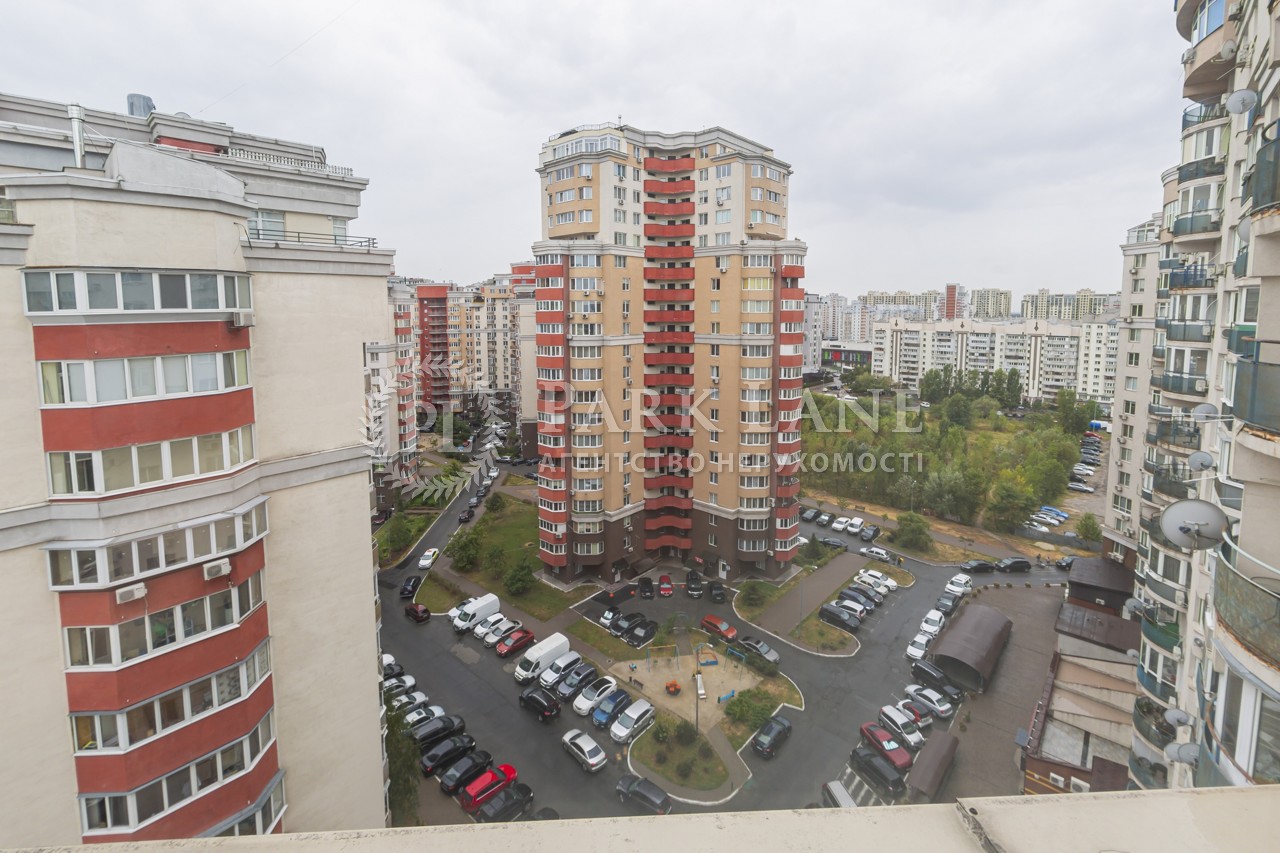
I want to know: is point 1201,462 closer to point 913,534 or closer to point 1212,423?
point 1212,423

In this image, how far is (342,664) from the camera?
27.1 feet

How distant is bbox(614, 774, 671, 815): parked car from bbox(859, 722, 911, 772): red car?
17.1 ft

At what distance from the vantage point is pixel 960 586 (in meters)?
23.5

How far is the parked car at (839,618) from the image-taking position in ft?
68.3

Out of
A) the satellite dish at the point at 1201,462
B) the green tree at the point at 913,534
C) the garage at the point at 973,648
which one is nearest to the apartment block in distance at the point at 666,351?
the garage at the point at 973,648

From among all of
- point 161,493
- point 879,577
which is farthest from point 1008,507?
point 161,493

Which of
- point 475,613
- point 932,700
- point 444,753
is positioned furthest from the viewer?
point 475,613

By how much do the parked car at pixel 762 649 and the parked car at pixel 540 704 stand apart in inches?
237

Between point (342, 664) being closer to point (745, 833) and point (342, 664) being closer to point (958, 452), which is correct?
point (745, 833)

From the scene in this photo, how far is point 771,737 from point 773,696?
1997 mm

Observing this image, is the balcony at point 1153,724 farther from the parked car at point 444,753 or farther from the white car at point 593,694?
the parked car at point 444,753

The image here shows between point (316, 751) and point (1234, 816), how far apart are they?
906 cm

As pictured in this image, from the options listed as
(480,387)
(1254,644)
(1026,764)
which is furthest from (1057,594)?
(480,387)

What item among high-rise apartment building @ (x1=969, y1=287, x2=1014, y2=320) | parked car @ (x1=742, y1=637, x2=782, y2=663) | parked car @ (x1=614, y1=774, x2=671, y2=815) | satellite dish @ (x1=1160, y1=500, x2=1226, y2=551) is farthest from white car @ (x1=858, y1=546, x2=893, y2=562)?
high-rise apartment building @ (x1=969, y1=287, x2=1014, y2=320)
